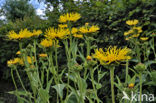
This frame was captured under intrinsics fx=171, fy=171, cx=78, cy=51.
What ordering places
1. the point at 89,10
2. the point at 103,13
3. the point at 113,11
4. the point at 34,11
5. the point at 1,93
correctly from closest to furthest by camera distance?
the point at 113,11 < the point at 103,13 < the point at 89,10 < the point at 1,93 < the point at 34,11

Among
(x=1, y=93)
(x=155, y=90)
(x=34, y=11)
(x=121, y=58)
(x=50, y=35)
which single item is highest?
A: (x=34, y=11)

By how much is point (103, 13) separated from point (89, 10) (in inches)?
13.4

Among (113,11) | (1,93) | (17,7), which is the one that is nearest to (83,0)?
(113,11)

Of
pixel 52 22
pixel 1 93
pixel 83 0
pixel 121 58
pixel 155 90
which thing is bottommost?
pixel 1 93

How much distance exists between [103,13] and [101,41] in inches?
13.8

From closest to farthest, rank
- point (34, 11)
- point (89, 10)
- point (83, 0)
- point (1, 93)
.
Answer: point (89, 10) < point (83, 0) < point (1, 93) < point (34, 11)

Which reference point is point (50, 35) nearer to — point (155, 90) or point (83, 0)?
point (155, 90)

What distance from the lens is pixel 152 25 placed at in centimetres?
151

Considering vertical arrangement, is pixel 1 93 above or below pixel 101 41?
below

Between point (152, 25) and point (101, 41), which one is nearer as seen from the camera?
point (152, 25)

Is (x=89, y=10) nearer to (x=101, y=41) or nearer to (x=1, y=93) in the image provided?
(x=101, y=41)

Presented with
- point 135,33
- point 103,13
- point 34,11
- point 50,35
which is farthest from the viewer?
point 34,11

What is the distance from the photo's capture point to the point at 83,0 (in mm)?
2562

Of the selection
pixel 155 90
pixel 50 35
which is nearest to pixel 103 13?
pixel 155 90
